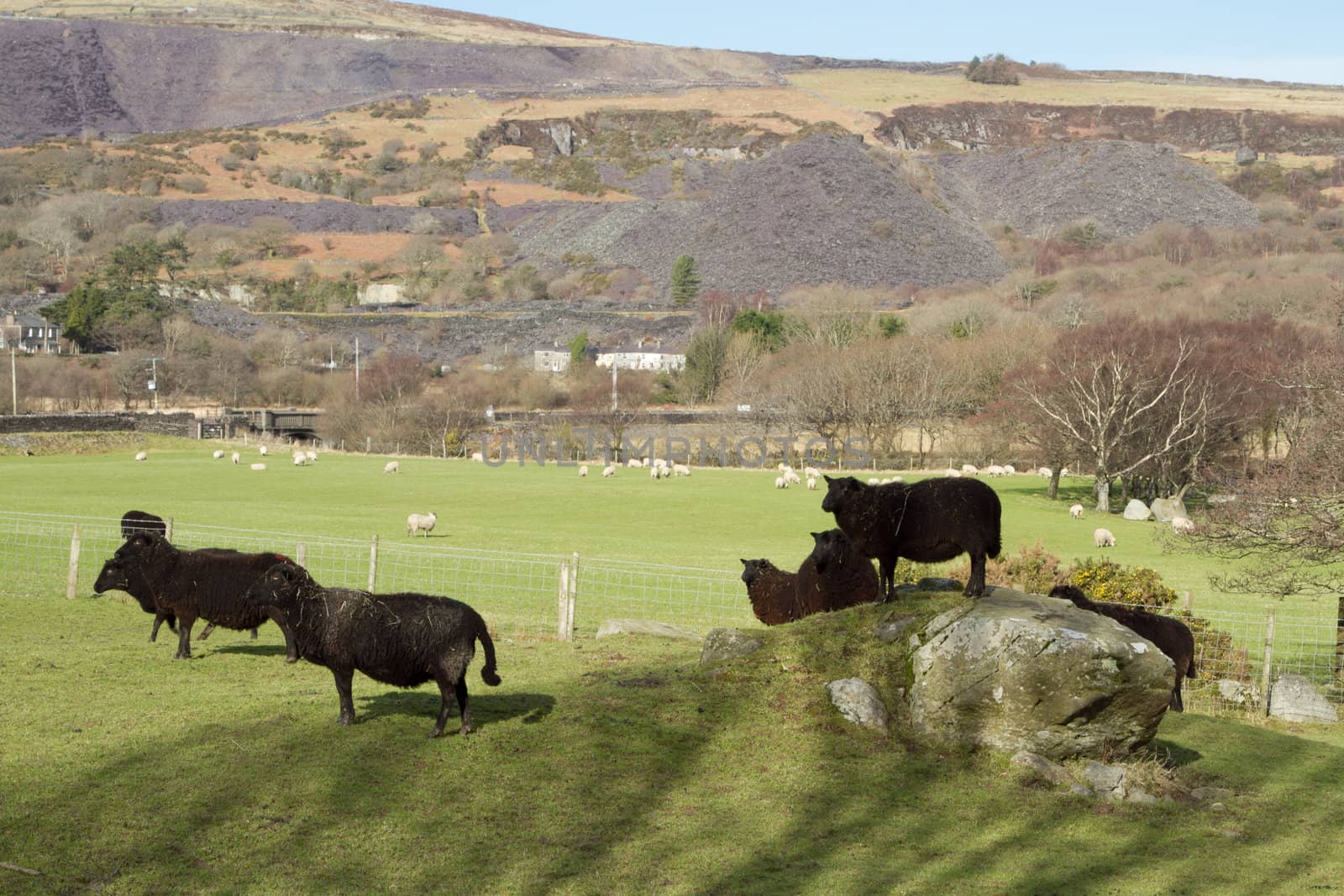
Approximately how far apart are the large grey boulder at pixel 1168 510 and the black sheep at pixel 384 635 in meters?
46.0

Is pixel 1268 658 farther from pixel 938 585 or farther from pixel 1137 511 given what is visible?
pixel 1137 511

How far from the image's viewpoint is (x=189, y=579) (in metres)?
15.8

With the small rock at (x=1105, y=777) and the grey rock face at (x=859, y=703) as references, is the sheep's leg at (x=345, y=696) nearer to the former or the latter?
the grey rock face at (x=859, y=703)

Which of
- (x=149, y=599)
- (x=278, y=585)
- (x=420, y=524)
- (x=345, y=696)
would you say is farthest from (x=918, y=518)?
(x=420, y=524)

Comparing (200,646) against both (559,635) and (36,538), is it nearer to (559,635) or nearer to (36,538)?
(559,635)

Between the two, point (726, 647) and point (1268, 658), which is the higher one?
point (726, 647)

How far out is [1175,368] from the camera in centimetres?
5825

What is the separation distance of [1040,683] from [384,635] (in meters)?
6.15

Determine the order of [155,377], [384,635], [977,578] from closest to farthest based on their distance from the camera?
[384,635]
[977,578]
[155,377]

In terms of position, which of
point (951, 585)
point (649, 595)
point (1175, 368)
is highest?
point (1175, 368)

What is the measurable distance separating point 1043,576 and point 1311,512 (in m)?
4.76

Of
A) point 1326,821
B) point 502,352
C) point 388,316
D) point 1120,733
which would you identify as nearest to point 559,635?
point 1120,733

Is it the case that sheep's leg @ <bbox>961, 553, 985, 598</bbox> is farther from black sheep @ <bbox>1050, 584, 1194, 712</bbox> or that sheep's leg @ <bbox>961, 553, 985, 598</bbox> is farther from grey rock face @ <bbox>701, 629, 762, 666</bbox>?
black sheep @ <bbox>1050, 584, 1194, 712</bbox>

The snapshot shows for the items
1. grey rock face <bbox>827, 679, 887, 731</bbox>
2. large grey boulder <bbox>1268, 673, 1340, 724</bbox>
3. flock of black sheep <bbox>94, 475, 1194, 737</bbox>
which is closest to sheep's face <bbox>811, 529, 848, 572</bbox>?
flock of black sheep <bbox>94, 475, 1194, 737</bbox>
